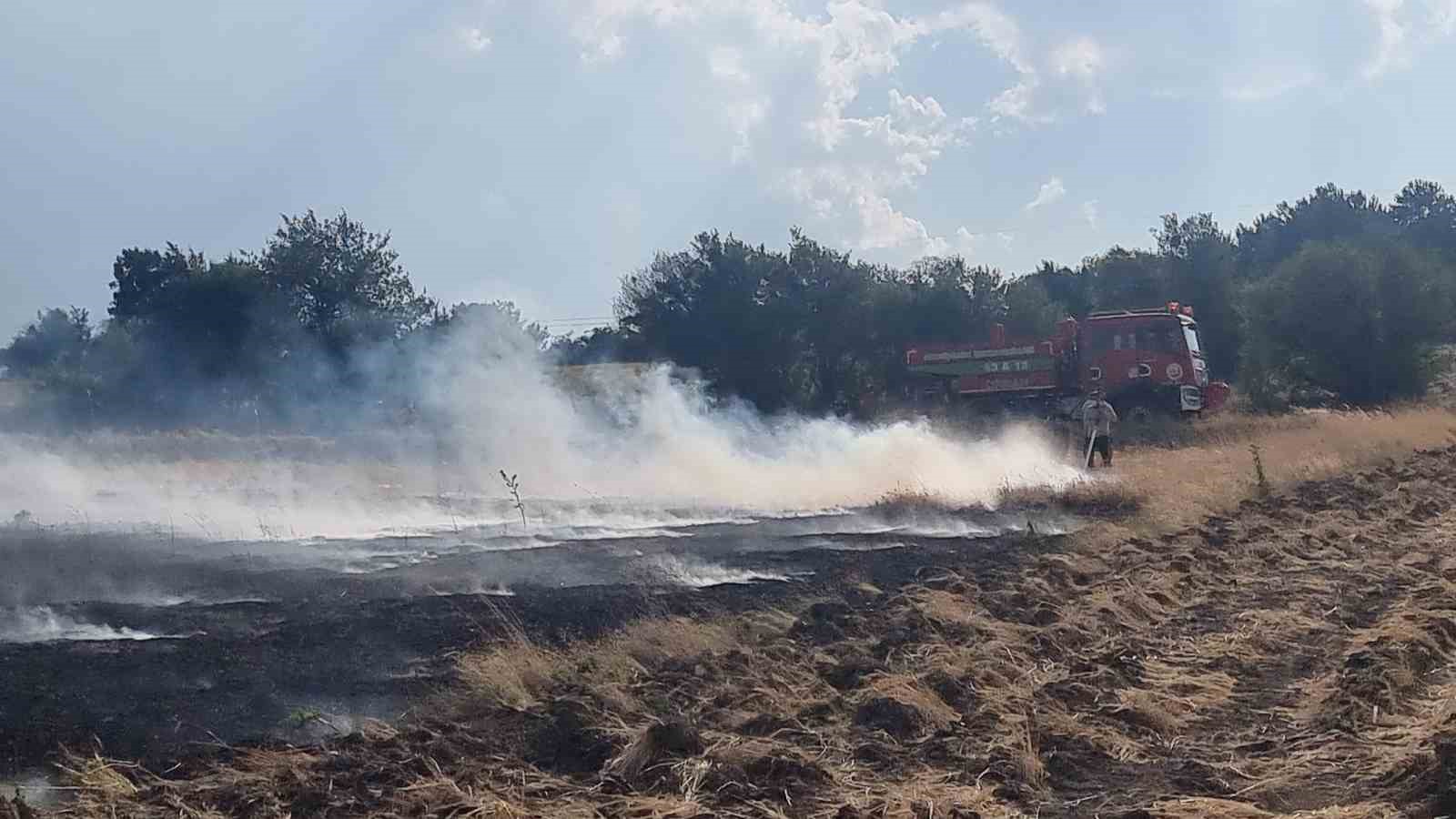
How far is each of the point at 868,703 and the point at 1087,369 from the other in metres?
32.4

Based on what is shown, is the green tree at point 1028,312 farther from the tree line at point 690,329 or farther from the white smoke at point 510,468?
the white smoke at point 510,468

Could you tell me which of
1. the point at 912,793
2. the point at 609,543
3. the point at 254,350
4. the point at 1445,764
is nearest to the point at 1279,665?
the point at 1445,764

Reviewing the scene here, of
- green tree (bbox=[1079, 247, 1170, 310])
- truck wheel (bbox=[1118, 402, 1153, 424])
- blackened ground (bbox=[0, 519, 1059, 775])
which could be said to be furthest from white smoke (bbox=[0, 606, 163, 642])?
green tree (bbox=[1079, 247, 1170, 310])

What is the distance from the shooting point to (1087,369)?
40.7 metres

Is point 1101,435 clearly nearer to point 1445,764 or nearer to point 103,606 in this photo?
point 103,606

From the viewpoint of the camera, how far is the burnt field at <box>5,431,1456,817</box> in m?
7.81

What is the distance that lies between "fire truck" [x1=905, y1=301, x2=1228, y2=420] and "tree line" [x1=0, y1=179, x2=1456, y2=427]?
4.22 meters

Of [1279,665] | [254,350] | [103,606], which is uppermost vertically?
[254,350]

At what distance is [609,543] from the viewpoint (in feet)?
65.9

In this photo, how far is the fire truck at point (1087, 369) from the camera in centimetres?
3981

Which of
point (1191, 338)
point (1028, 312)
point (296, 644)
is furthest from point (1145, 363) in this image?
point (296, 644)

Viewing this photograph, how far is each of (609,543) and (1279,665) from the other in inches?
417

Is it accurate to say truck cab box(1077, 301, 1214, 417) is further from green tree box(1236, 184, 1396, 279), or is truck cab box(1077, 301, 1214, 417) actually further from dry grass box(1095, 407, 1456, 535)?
green tree box(1236, 184, 1396, 279)

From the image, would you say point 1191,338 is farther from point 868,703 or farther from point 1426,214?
point 1426,214
